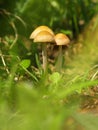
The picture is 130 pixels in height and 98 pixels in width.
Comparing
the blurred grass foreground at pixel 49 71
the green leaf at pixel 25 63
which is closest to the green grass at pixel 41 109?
the blurred grass foreground at pixel 49 71

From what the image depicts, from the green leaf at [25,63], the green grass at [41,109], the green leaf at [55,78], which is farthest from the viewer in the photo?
the green leaf at [25,63]

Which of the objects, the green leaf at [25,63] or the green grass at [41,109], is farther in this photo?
the green leaf at [25,63]

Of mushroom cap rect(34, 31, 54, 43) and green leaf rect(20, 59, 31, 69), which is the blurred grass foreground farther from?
mushroom cap rect(34, 31, 54, 43)

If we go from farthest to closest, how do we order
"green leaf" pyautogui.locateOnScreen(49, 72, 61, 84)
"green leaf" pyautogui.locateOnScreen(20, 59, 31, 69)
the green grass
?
"green leaf" pyautogui.locateOnScreen(20, 59, 31, 69) → "green leaf" pyautogui.locateOnScreen(49, 72, 61, 84) → the green grass

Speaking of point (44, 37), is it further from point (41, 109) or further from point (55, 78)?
point (41, 109)

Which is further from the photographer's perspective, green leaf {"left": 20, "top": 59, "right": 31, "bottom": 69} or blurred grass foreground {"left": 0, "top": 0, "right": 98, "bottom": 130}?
green leaf {"left": 20, "top": 59, "right": 31, "bottom": 69}

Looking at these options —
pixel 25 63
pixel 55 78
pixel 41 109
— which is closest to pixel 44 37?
pixel 25 63

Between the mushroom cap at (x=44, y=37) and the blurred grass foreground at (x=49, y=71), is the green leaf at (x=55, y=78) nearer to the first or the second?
the blurred grass foreground at (x=49, y=71)

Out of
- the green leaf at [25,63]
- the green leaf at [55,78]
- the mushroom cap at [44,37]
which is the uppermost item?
the mushroom cap at [44,37]

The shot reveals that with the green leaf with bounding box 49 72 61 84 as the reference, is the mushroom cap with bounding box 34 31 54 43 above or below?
above

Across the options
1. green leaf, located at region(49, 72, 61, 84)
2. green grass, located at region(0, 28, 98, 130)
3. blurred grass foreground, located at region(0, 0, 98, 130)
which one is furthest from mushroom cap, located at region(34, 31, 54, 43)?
green grass, located at region(0, 28, 98, 130)
